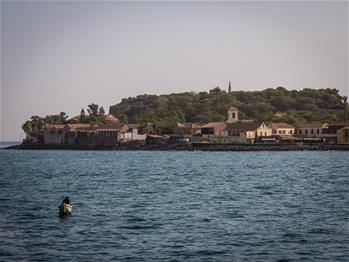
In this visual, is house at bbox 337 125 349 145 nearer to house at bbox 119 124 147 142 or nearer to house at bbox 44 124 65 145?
house at bbox 119 124 147 142

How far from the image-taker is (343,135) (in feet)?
406

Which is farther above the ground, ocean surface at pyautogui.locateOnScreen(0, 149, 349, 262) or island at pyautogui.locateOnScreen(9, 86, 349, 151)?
island at pyautogui.locateOnScreen(9, 86, 349, 151)

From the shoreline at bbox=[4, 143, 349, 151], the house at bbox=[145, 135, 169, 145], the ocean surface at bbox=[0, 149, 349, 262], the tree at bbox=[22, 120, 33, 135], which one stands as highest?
the tree at bbox=[22, 120, 33, 135]

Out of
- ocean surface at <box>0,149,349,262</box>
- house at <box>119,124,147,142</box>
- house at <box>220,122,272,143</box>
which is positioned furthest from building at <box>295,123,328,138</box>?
ocean surface at <box>0,149,349,262</box>

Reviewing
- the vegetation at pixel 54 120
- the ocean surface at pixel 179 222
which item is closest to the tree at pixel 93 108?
the vegetation at pixel 54 120

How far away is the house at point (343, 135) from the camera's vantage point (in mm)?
123250

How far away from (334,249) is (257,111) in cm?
17229

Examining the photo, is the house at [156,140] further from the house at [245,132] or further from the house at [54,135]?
the house at [54,135]

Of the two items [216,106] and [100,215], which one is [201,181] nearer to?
[100,215]

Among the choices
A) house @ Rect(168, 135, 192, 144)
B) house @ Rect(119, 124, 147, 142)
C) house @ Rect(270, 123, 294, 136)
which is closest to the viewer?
house @ Rect(270, 123, 294, 136)

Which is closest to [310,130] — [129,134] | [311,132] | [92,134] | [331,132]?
[311,132]

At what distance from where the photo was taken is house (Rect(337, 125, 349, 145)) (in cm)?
12325

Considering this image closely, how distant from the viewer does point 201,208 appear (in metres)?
32.8

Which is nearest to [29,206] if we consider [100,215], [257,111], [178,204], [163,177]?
[100,215]
